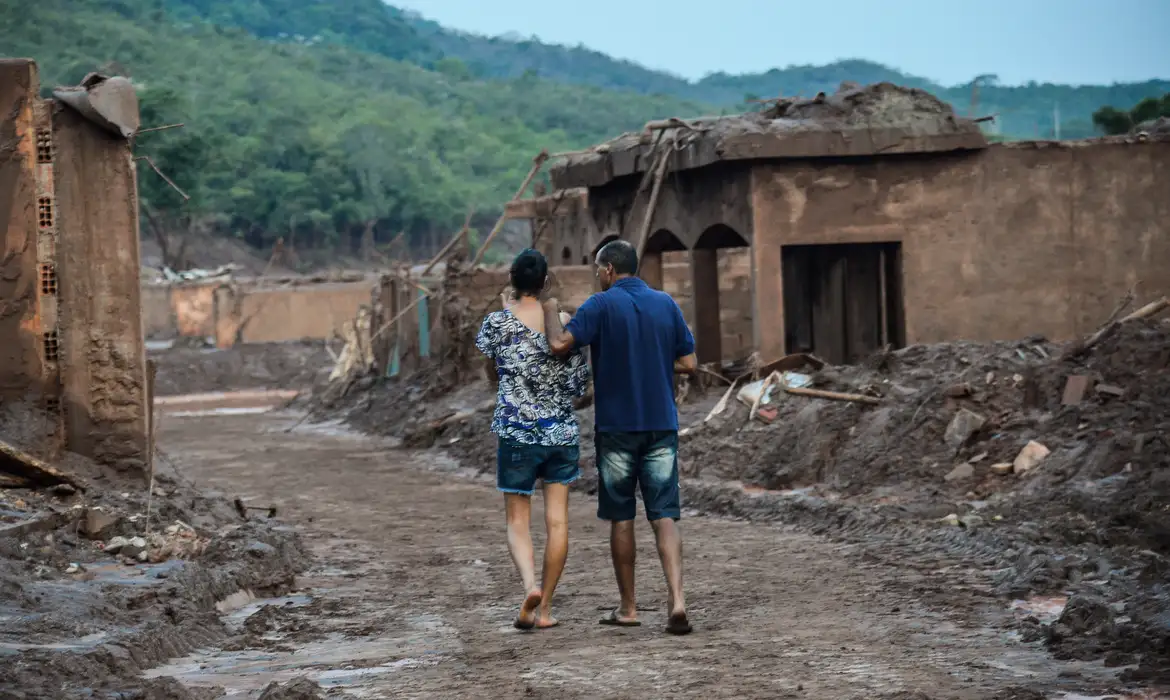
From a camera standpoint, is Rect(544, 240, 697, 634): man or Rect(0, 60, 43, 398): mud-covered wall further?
Rect(0, 60, 43, 398): mud-covered wall

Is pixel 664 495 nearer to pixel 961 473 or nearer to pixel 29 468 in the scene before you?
pixel 29 468

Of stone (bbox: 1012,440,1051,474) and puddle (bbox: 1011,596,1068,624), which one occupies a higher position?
stone (bbox: 1012,440,1051,474)

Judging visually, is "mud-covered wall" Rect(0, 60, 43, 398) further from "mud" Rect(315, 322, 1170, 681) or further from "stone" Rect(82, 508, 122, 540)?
"mud" Rect(315, 322, 1170, 681)

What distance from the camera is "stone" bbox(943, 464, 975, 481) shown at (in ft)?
41.9

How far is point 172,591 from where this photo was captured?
8.46 metres

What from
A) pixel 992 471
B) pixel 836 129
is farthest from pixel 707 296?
pixel 992 471

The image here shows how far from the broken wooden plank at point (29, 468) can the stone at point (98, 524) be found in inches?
29.6

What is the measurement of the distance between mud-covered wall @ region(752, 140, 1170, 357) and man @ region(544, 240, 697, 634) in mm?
10065

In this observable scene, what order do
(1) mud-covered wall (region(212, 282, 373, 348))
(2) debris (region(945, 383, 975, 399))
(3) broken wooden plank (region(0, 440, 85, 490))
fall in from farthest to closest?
(1) mud-covered wall (region(212, 282, 373, 348)), (2) debris (region(945, 383, 975, 399)), (3) broken wooden plank (region(0, 440, 85, 490))

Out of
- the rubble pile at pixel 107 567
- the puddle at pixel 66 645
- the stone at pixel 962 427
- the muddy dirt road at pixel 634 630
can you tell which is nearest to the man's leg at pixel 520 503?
the muddy dirt road at pixel 634 630

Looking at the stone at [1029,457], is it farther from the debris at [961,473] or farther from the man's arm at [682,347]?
the man's arm at [682,347]

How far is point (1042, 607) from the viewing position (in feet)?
27.0

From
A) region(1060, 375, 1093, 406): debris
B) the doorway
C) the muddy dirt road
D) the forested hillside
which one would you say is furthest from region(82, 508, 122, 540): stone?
the forested hillside

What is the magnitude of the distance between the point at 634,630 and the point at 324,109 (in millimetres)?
→ 119255
